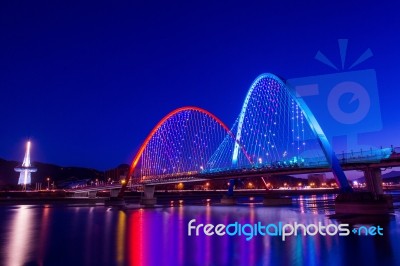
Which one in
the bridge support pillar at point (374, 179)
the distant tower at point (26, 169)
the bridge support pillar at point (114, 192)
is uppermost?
the distant tower at point (26, 169)

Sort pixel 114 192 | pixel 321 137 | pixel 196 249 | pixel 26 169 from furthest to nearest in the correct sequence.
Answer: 1. pixel 26 169
2. pixel 114 192
3. pixel 321 137
4. pixel 196 249

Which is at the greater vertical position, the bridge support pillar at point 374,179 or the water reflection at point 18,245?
the bridge support pillar at point 374,179

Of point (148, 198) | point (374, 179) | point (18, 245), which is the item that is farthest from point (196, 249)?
point (148, 198)

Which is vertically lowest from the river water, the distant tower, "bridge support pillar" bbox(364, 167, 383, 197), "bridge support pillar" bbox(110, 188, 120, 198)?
the river water

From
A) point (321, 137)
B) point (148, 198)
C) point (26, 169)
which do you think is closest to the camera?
point (321, 137)

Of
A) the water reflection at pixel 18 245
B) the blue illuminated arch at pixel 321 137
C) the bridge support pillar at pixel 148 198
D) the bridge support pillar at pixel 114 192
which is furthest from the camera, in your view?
the bridge support pillar at pixel 114 192

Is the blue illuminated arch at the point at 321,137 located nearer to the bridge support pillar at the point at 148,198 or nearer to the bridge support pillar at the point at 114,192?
the bridge support pillar at the point at 148,198

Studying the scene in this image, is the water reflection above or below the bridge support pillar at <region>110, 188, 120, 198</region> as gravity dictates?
below

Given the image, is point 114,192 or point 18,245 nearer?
point 18,245

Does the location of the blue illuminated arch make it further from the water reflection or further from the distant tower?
the distant tower

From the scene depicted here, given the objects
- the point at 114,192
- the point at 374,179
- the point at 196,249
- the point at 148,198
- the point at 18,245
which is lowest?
the point at 196,249

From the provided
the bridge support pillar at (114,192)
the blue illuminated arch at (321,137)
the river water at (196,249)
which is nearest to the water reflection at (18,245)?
the river water at (196,249)

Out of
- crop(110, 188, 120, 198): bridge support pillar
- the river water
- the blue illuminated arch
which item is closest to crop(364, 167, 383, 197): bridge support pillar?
the blue illuminated arch

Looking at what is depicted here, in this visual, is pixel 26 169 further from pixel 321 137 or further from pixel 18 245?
pixel 18 245
